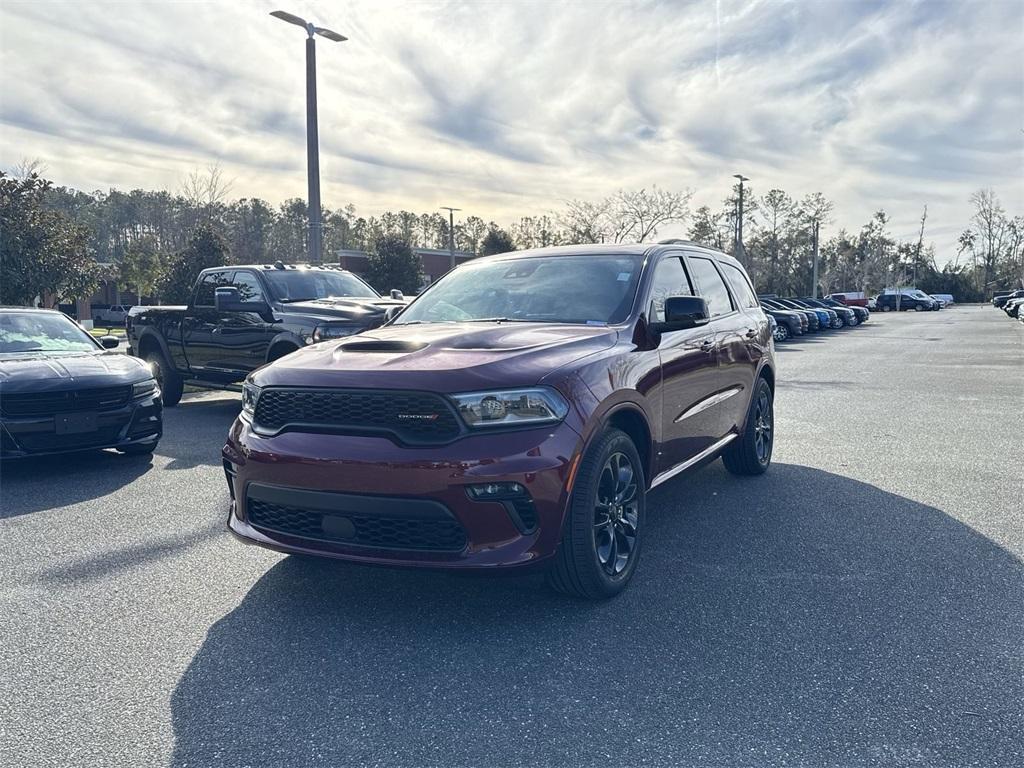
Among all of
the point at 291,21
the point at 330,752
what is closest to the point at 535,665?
the point at 330,752

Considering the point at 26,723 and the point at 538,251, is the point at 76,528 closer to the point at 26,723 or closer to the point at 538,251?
the point at 26,723

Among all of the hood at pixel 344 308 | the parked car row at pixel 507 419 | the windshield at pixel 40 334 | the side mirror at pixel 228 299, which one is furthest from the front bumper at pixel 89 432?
the parked car row at pixel 507 419

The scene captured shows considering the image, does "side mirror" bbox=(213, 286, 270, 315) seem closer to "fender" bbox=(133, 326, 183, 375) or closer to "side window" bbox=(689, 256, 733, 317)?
"fender" bbox=(133, 326, 183, 375)

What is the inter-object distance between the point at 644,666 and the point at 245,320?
25.4ft

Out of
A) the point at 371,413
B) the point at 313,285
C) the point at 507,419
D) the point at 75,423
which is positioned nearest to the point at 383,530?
the point at 371,413

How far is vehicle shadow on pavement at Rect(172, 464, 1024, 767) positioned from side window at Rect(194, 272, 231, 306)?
714cm

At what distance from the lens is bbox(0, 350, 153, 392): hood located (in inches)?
255

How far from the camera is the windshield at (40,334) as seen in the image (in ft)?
24.3

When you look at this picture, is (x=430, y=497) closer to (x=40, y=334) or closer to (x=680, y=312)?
(x=680, y=312)

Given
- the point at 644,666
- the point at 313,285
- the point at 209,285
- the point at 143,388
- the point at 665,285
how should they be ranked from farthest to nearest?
1. the point at 209,285
2. the point at 313,285
3. the point at 143,388
4. the point at 665,285
5. the point at 644,666

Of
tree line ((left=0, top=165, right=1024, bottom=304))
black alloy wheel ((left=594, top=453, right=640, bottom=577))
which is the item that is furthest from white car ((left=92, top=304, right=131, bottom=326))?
black alloy wheel ((left=594, top=453, right=640, bottom=577))

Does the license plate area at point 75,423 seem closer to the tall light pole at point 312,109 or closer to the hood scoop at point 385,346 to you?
the hood scoop at point 385,346

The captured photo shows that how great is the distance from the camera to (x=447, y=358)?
141 inches

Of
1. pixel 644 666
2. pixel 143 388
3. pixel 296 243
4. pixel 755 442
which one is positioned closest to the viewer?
pixel 644 666
